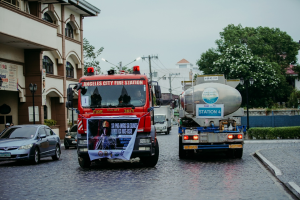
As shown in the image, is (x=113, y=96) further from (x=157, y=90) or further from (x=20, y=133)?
(x=20, y=133)

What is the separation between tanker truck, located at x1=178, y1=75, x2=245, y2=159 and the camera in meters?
16.5

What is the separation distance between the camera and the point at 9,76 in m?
29.4

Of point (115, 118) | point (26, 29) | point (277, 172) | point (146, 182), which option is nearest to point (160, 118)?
point (26, 29)

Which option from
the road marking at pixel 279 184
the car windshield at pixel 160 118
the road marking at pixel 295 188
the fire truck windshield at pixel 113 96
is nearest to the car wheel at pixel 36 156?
the fire truck windshield at pixel 113 96

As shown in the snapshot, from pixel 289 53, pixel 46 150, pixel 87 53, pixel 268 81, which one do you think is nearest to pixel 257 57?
pixel 268 81

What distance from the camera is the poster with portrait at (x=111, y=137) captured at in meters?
14.0

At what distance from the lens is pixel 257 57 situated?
187ft

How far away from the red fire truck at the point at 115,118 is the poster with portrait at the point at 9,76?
49.6ft

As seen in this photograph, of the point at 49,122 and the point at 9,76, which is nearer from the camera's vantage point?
the point at 9,76

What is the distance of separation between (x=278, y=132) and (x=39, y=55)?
17626 mm

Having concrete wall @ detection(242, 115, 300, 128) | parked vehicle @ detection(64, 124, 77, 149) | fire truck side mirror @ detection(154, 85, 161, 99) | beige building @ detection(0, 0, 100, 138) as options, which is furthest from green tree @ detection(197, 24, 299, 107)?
fire truck side mirror @ detection(154, 85, 161, 99)

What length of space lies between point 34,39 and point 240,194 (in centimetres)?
2251

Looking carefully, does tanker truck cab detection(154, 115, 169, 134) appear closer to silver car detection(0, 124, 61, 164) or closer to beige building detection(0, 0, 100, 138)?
beige building detection(0, 0, 100, 138)

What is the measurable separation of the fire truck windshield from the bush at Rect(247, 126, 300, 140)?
19.1 meters
